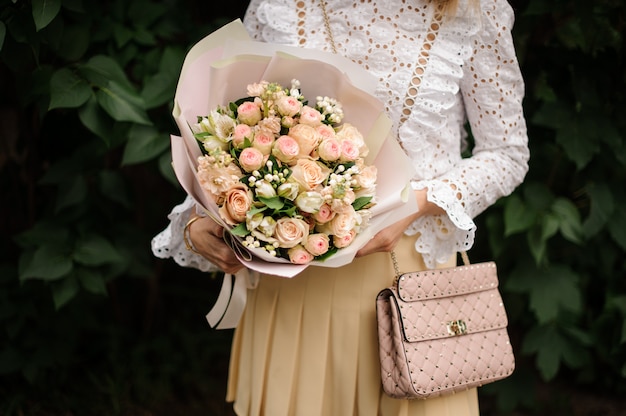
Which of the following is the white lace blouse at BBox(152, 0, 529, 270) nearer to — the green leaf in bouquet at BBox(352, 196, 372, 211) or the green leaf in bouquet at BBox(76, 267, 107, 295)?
the green leaf in bouquet at BBox(352, 196, 372, 211)

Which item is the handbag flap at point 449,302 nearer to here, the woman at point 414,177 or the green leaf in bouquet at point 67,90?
the woman at point 414,177

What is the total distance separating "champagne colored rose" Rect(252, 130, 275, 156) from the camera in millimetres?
1102

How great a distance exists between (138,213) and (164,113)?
1006mm

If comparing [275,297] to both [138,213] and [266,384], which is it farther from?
[138,213]

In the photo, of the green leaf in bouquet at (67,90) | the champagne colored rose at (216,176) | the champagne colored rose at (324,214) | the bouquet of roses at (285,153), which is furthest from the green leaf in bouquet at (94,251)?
the champagne colored rose at (324,214)

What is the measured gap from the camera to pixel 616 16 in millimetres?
2152

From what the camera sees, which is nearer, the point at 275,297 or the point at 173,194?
the point at 275,297

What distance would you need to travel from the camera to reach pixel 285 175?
3.58 ft

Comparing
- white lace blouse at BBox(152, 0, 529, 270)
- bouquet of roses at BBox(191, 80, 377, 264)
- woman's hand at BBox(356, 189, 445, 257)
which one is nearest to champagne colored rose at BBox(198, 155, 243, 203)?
bouquet of roses at BBox(191, 80, 377, 264)

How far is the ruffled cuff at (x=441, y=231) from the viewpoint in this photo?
1347 mm

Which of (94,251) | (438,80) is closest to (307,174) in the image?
(438,80)

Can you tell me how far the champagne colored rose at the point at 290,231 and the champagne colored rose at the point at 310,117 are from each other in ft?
0.59

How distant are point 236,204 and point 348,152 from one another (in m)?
0.22

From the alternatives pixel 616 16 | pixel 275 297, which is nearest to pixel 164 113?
pixel 275 297
